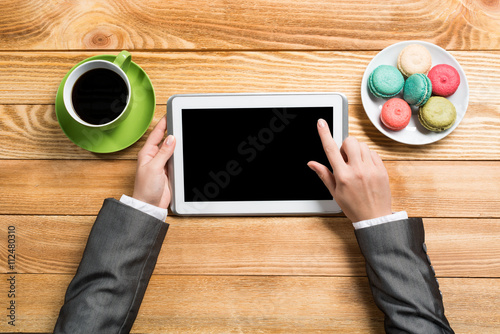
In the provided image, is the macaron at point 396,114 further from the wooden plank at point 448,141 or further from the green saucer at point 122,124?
the green saucer at point 122,124

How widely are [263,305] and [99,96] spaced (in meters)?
0.58

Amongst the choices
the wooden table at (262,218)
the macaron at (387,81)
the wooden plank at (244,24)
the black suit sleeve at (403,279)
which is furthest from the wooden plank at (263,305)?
the wooden plank at (244,24)

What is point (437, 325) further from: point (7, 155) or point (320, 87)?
point (7, 155)

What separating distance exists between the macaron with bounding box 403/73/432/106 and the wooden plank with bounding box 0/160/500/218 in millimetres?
146

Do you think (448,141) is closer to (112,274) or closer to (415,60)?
(415,60)

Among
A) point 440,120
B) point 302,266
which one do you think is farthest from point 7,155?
point 440,120

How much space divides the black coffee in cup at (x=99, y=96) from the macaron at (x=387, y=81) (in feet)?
1.72

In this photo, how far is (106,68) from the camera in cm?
72

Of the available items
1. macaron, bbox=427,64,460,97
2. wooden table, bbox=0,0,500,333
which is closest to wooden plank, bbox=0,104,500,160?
wooden table, bbox=0,0,500,333

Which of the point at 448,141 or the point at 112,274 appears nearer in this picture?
the point at 112,274

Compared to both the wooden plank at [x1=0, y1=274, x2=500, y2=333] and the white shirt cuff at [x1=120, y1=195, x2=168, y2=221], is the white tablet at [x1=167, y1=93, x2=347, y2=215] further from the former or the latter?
the wooden plank at [x1=0, y1=274, x2=500, y2=333]

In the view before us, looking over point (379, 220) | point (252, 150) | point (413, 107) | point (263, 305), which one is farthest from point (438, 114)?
point (263, 305)

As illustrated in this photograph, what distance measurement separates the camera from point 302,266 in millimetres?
809

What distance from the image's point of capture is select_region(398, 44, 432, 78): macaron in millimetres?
750
